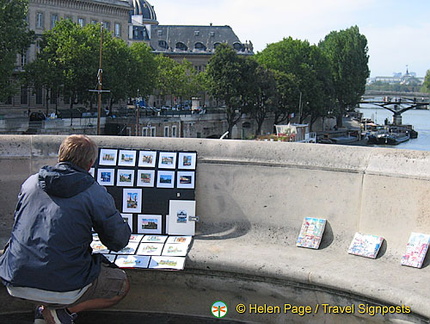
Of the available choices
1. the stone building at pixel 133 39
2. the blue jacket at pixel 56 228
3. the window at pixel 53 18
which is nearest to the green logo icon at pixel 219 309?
the blue jacket at pixel 56 228

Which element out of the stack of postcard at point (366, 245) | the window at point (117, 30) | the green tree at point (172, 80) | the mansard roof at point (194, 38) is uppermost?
the mansard roof at point (194, 38)

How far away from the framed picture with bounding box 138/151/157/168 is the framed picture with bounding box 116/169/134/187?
0.40 ft

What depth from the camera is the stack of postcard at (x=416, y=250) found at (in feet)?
17.7

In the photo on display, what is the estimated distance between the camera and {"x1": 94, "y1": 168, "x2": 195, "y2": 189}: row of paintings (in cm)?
622

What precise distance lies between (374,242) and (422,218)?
1.40 ft

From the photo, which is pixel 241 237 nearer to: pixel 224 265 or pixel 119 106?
pixel 224 265

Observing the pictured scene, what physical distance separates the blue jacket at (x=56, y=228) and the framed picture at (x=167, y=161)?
1910mm

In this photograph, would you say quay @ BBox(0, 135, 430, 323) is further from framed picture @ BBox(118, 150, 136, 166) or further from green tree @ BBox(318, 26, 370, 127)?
green tree @ BBox(318, 26, 370, 127)

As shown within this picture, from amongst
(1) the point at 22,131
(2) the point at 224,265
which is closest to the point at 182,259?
(2) the point at 224,265

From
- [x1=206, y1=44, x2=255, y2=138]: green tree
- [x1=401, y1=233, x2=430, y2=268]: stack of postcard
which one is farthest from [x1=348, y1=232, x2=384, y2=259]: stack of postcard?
[x1=206, y1=44, x2=255, y2=138]: green tree

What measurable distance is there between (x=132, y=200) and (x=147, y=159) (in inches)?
15.1

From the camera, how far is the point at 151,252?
5660mm

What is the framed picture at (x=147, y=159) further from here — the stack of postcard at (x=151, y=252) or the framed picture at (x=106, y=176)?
the stack of postcard at (x=151, y=252)

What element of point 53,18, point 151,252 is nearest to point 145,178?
point 151,252
